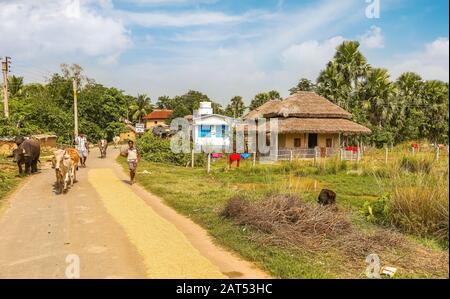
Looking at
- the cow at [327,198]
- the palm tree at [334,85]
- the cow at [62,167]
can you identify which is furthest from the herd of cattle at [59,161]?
the palm tree at [334,85]

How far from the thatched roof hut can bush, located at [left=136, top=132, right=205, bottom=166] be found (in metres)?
7.47

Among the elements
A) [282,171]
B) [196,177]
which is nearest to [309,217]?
[196,177]

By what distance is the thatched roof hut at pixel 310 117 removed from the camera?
1116 inches

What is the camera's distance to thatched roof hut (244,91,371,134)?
28355 mm

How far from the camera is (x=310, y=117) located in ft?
99.3

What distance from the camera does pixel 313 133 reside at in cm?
2969

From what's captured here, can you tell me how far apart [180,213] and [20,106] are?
26307 mm

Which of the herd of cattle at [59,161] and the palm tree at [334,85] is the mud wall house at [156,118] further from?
the herd of cattle at [59,161]

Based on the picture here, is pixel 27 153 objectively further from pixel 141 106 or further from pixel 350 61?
pixel 141 106

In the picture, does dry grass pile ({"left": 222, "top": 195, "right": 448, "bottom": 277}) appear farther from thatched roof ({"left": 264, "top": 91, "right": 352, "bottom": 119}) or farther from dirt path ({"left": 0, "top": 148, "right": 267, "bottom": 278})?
thatched roof ({"left": 264, "top": 91, "right": 352, "bottom": 119})

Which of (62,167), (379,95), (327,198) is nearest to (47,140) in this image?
(62,167)

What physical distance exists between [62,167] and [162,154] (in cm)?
1231

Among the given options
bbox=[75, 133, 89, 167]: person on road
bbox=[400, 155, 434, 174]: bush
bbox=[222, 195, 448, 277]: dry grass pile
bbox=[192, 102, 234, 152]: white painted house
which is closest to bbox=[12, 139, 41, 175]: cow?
bbox=[75, 133, 89, 167]: person on road
